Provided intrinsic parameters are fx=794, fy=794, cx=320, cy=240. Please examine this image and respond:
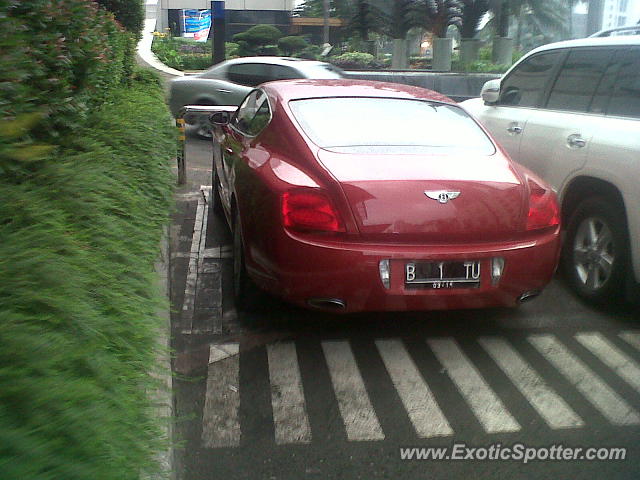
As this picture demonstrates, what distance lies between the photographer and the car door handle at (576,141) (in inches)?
222

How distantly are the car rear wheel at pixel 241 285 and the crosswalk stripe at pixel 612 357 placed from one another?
2.14 m

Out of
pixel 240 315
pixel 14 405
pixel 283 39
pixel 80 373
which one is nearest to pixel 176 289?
pixel 240 315

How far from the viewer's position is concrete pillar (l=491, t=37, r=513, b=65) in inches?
1138

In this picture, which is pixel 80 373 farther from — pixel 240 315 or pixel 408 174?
pixel 240 315

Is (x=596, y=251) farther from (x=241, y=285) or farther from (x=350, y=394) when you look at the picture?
(x=241, y=285)

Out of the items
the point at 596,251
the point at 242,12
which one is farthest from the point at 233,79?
the point at 242,12

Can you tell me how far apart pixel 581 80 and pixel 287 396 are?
364 centimetres

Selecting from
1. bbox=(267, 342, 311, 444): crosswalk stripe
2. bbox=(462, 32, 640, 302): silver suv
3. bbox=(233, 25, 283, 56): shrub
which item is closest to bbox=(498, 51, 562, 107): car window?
bbox=(462, 32, 640, 302): silver suv

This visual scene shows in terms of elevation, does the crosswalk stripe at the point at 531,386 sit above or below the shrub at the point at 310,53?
below

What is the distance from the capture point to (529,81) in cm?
706

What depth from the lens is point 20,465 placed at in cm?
170

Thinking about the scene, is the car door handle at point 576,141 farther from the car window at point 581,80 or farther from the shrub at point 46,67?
the shrub at point 46,67

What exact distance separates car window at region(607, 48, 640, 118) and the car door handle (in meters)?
0.27

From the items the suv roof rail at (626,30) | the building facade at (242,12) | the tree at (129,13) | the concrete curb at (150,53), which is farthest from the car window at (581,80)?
the building facade at (242,12)
